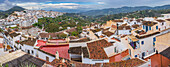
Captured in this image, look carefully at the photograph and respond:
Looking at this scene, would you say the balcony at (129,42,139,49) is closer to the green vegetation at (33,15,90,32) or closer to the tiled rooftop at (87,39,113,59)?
the tiled rooftop at (87,39,113,59)

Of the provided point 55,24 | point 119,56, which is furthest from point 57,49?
point 55,24

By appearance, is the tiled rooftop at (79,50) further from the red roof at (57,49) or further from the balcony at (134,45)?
the balcony at (134,45)

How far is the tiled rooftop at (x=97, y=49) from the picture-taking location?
414 inches

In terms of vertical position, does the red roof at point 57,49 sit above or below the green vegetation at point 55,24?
above

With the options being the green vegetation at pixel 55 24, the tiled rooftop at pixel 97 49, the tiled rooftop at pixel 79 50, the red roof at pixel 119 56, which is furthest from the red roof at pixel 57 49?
the green vegetation at pixel 55 24

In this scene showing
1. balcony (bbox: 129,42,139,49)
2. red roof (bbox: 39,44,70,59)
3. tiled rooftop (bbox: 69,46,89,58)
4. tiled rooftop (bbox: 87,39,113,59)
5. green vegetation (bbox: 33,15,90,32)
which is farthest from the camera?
green vegetation (bbox: 33,15,90,32)

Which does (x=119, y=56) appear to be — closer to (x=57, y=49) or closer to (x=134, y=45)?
(x=134, y=45)

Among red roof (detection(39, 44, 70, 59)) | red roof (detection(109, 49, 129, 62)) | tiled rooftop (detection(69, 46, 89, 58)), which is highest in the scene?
tiled rooftop (detection(69, 46, 89, 58))

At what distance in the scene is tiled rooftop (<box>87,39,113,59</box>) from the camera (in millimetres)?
10519

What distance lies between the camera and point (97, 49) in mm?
11484

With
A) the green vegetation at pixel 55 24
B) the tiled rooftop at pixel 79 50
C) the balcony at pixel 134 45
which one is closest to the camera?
the tiled rooftop at pixel 79 50

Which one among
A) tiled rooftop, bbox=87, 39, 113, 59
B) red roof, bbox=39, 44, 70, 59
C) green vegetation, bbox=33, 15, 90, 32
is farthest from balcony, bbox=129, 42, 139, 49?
green vegetation, bbox=33, 15, 90, 32

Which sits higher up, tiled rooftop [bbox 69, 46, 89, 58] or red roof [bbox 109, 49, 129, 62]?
tiled rooftop [bbox 69, 46, 89, 58]

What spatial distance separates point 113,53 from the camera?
12.2m
